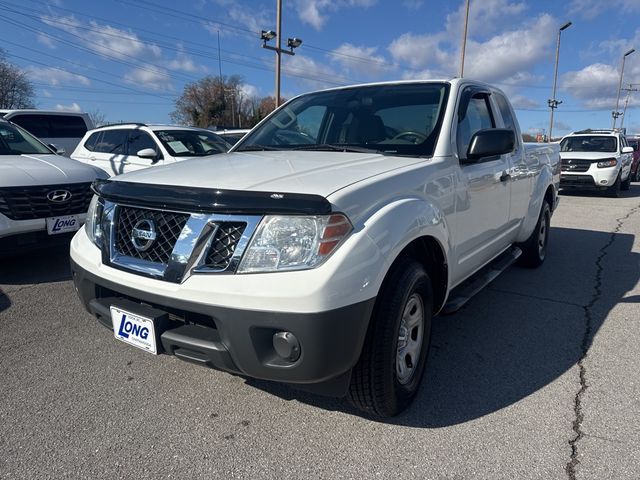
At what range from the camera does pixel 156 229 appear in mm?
2244

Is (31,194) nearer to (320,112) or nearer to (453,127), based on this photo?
(320,112)

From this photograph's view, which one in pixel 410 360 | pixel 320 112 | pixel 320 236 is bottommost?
pixel 410 360

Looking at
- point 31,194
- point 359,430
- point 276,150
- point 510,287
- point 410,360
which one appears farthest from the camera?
point 510,287

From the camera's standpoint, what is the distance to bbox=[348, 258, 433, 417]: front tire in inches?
86.5

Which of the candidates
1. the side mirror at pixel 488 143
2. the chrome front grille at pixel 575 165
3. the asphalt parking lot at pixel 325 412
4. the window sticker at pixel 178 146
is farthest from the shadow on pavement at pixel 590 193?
the side mirror at pixel 488 143

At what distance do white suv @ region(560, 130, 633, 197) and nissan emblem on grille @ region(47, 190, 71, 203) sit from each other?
12402 mm

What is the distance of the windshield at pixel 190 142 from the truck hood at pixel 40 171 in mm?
2637

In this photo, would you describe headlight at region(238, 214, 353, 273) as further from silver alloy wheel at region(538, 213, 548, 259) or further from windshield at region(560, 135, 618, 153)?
windshield at region(560, 135, 618, 153)

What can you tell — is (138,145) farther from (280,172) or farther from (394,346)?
(394,346)

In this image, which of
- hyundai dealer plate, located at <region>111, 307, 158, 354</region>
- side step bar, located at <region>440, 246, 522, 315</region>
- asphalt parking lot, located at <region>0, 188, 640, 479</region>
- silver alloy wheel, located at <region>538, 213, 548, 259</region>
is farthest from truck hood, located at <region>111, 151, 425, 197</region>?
silver alloy wheel, located at <region>538, 213, 548, 259</region>

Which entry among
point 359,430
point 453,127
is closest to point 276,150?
point 453,127

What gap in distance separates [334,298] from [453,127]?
1.73 m

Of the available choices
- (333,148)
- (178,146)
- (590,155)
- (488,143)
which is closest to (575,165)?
(590,155)

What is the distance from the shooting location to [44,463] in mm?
2156
